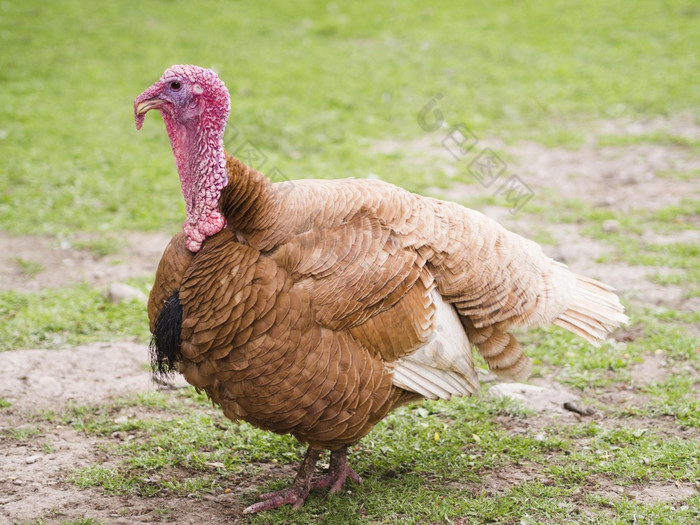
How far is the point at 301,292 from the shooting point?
12.5ft

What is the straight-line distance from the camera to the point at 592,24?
46.5ft

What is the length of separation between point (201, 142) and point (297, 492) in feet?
6.61

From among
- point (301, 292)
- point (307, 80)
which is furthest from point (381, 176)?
point (301, 292)

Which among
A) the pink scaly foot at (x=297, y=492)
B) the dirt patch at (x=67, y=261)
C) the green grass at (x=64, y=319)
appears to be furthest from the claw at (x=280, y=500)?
the dirt patch at (x=67, y=261)

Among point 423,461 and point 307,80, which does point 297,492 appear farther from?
point 307,80

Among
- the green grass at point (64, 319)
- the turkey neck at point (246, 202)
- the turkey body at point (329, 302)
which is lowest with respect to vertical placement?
the green grass at point (64, 319)

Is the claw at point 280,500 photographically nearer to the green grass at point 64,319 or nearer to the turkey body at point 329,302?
the turkey body at point 329,302

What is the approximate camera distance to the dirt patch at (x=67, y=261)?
22.6 feet

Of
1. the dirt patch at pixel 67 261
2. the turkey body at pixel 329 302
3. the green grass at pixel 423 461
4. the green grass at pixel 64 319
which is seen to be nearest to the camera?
the turkey body at pixel 329 302

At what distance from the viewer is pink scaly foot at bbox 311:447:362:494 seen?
14.5ft

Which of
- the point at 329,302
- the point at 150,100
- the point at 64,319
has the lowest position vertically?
the point at 64,319

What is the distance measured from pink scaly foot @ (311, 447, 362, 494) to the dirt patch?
10.6ft

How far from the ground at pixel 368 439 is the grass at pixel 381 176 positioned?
0.02 meters

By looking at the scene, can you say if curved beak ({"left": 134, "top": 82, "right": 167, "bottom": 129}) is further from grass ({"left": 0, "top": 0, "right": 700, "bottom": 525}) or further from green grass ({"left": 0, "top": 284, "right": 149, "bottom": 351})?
green grass ({"left": 0, "top": 284, "right": 149, "bottom": 351})
